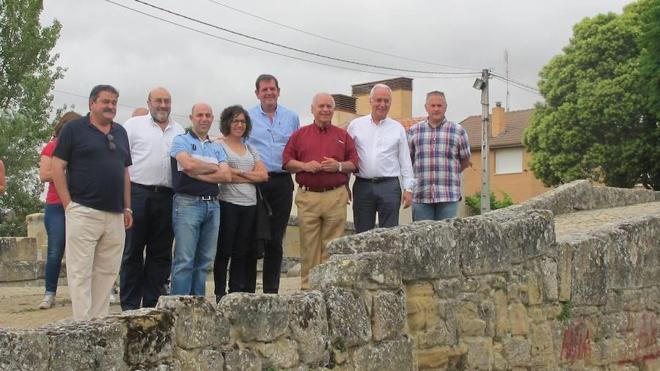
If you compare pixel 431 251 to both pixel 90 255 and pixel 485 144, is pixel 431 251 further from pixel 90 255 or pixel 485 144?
pixel 485 144

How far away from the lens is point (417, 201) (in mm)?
8875

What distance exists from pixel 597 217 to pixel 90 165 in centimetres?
685

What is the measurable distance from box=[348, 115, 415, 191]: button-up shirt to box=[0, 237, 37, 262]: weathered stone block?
19.1 ft

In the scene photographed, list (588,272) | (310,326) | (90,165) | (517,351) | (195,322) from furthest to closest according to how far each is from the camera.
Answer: (588,272), (517,351), (90,165), (310,326), (195,322)

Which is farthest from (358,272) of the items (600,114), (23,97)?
(600,114)

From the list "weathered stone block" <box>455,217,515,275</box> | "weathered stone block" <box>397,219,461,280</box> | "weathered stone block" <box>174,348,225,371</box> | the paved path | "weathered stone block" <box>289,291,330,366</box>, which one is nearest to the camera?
"weathered stone block" <box>174,348,225,371</box>

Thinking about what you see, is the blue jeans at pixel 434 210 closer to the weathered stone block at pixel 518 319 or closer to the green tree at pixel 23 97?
the weathered stone block at pixel 518 319

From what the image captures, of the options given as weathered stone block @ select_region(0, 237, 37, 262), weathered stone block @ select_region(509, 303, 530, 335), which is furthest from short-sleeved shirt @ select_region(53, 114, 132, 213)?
weathered stone block @ select_region(0, 237, 37, 262)

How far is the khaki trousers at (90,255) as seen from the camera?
20.7 feet

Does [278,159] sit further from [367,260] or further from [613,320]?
[613,320]

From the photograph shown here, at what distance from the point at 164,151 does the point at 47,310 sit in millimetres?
1907

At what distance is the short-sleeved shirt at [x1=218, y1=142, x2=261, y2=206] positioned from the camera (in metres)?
7.39

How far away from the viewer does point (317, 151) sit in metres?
7.84

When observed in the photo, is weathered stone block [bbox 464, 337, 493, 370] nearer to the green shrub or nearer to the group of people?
the group of people
